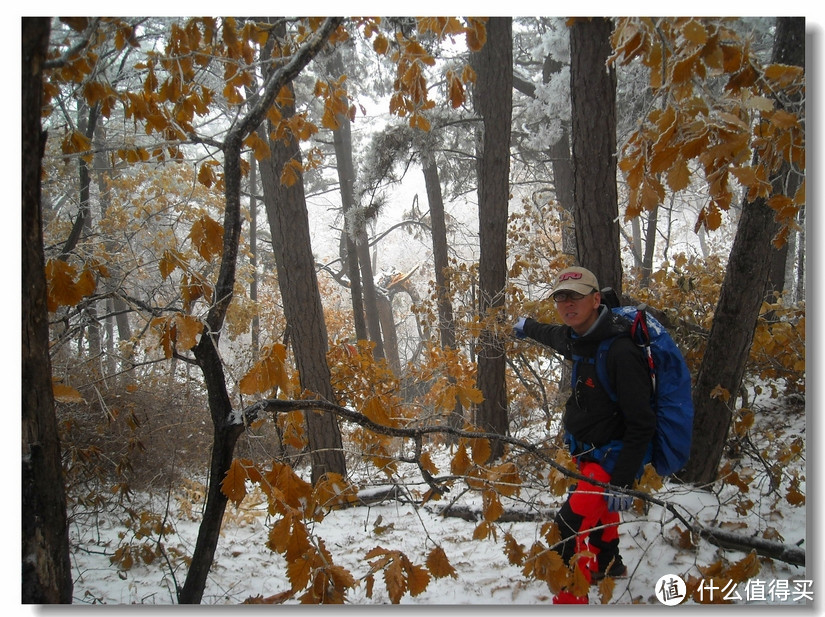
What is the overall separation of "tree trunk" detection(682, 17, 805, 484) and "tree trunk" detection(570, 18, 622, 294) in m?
0.55

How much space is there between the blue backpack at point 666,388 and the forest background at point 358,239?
0.50 feet

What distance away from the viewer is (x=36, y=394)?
1.35m

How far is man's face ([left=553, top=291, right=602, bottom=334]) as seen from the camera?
2088mm

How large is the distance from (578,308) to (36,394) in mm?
1870

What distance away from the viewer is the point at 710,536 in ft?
6.64

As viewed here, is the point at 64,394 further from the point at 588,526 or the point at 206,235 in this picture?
the point at 588,526

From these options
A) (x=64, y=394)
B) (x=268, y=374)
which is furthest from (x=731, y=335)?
(x=64, y=394)

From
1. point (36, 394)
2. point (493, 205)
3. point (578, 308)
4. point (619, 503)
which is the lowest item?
point (619, 503)

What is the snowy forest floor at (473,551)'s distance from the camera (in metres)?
1.99

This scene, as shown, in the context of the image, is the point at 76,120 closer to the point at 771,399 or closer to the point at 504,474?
the point at 504,474

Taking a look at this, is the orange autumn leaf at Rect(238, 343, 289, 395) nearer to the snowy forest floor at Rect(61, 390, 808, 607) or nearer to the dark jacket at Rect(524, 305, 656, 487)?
the snowy forest floor at Rect(61, 390, 808, 607)

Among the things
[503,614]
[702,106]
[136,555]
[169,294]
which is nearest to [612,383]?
[503,614]

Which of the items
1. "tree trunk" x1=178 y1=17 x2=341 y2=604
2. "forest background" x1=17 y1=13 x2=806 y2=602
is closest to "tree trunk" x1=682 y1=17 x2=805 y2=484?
"forest background" x1=17 y1=13 x2=806 y2=602

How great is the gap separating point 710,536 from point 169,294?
101 inches
